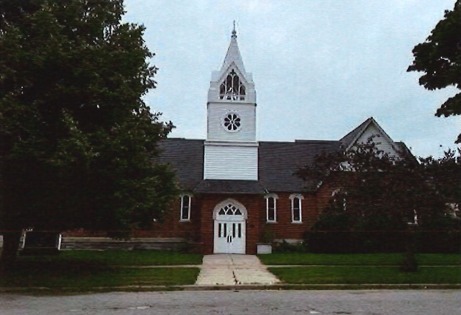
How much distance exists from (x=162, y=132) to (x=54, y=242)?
15.0 metres

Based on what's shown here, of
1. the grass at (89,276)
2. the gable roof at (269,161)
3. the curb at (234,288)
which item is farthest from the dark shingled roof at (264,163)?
the curb at (234,288)

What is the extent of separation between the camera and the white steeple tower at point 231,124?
33312mm

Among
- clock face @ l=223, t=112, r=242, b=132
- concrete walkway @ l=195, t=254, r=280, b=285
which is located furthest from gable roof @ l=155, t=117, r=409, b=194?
concrete walkway @ l=195, t=254, r=280, b=285

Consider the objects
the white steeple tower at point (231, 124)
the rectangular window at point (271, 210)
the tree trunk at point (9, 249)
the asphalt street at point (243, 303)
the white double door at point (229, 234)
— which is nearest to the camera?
the asphalt street at point (243, 303)

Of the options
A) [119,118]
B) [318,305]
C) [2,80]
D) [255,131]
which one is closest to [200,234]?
[255,131]

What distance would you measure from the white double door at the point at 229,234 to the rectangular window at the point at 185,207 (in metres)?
3.48

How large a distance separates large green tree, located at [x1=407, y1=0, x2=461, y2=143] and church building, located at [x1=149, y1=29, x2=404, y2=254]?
28.2ft

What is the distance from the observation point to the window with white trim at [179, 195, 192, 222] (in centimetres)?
3519

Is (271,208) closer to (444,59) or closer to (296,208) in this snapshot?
(296,208)

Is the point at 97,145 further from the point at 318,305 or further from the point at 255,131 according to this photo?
the point at 255,131

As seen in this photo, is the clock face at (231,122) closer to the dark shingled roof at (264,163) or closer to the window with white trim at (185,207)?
the dark shingled roof at (264,163)

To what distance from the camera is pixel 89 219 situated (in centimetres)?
1738

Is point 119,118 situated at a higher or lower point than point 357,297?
higher

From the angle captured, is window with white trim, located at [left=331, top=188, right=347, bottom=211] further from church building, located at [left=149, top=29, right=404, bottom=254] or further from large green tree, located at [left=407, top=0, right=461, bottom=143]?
church building, located at [left=149, top=29, right=404, bottom=254]
